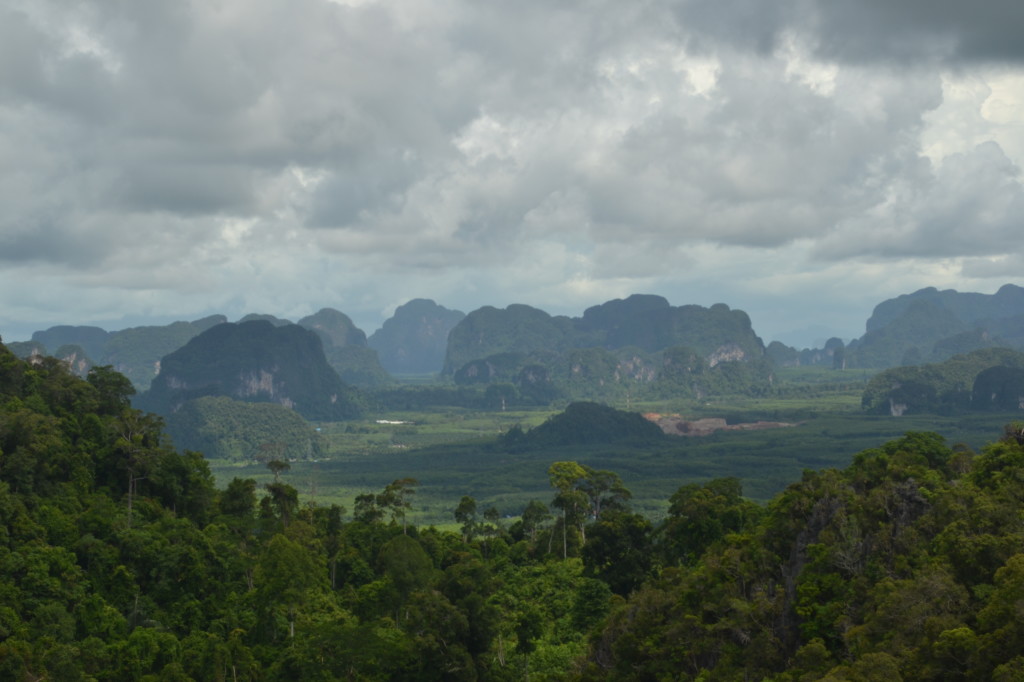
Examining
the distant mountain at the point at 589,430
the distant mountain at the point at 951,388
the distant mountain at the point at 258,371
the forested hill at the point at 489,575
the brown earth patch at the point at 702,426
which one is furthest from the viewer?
the distant mountain at the point at 258,371

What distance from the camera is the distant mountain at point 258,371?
168m

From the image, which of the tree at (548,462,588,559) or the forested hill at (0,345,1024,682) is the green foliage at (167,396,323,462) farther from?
the tree at (548,462,588,559)

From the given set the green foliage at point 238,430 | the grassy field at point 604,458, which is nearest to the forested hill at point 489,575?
the grassy field at point 604,458

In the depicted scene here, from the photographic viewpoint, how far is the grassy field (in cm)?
8100

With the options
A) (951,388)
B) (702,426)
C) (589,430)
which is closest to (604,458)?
(589,430)

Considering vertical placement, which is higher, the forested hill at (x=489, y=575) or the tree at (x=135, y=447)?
the tree at (x=135, y=447)

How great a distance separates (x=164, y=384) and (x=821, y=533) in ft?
518

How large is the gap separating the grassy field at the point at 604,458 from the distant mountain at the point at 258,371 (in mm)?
25325

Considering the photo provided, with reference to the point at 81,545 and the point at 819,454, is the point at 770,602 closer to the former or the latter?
the point at 81,545

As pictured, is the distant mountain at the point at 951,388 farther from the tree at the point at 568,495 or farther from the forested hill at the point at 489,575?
the forested hill at the point at 489,575

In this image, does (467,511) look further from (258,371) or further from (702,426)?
(258,371)

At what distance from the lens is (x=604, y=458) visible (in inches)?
4134

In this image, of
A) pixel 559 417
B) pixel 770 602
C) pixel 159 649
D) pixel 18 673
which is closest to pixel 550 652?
pixel 770 602

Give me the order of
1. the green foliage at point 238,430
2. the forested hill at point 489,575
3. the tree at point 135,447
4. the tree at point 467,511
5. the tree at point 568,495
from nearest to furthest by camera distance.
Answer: the forested hill at point 489,575 → the tree at point 135,447 → the tree at point 568,495 → the tree at point 467,511 → the green foliage at point 238,430
